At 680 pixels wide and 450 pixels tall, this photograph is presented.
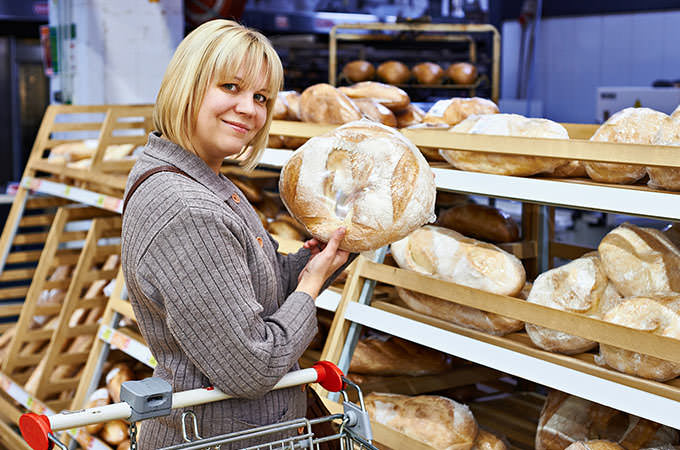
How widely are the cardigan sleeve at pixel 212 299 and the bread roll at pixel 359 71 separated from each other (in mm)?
3954

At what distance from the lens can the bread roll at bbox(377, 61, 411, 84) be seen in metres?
5.16

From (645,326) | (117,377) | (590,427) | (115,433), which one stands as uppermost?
(645,326)

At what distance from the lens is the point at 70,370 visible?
3367mm

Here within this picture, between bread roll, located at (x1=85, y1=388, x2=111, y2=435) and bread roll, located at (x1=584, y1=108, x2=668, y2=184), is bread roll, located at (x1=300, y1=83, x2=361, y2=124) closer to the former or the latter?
bread roll, located at (x1=584, y1=108, x2=668, y2=184)

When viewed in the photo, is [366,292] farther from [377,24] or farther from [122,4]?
[377,24]

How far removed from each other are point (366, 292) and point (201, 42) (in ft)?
3.23

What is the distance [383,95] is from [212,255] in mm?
1460

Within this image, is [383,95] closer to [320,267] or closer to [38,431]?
[320,267]

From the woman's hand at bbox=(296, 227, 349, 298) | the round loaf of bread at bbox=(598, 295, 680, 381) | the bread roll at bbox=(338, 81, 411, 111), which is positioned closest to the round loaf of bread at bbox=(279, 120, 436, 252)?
the woman's hand at bbox=(296, 227, 349, 298)

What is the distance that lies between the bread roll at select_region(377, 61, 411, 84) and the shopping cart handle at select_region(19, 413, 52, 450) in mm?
4251

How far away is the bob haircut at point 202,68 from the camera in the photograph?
1.35m

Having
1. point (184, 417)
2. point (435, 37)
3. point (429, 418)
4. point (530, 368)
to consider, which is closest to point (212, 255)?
point (184, 417)

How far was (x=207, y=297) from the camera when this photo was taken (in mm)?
1271

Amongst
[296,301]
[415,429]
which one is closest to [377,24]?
[415,429]
